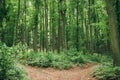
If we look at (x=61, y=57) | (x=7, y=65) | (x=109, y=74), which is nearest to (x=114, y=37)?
(x=109, y=74)

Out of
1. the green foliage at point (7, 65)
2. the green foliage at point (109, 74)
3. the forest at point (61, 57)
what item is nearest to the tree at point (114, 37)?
the forest at point (61, 57)

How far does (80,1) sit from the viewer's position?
99.3 feet

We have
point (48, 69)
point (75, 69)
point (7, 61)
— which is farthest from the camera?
point (75, 69)

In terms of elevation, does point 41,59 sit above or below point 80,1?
below

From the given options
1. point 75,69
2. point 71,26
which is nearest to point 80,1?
point 71,26

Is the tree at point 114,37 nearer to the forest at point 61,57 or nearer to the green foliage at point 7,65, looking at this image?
the forest at point 61,57

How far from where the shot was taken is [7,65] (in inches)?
341

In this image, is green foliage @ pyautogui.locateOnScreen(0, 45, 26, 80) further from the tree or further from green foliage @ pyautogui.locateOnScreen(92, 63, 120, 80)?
the tree

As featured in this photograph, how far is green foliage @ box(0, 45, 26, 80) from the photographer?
843cm

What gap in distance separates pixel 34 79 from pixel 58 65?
21.6 ft

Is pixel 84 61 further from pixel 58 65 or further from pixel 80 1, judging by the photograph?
pixel 80 1

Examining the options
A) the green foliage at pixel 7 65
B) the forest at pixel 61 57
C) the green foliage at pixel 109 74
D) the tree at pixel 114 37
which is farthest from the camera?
the tree at pixel 114 37

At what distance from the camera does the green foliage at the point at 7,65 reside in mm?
8430

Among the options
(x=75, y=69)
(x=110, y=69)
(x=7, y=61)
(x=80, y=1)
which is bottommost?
(x=75, y=69)
